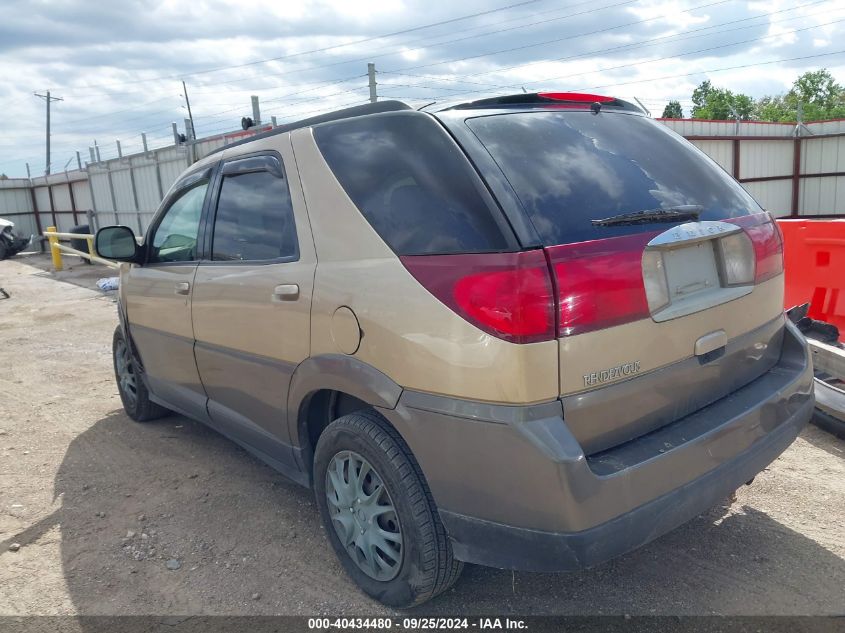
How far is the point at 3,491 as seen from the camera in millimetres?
4039

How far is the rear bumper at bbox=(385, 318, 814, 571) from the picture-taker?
79.0 inches

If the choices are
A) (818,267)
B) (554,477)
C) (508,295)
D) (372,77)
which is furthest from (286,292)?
(372,77)

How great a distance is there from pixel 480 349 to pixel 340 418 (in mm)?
838

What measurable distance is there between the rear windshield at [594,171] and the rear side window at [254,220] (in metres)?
1.03

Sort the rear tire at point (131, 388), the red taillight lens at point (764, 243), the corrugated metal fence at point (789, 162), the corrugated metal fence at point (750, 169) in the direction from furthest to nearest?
the corrugated metal fence at point (789, 162) < the corrugated metal fence at point (750, 169) < the rear tire at point (131, 388) < the red taillight lens at point (764, 243)

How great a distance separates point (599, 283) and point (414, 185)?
74cm

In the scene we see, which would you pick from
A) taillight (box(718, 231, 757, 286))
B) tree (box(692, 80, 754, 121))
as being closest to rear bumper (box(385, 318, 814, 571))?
taillight (box(718, 231, 757, 286))

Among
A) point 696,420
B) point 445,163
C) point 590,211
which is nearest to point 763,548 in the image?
point 696,420

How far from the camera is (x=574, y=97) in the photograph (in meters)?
2.70

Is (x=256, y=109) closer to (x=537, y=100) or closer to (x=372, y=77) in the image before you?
(x=372, y=77)

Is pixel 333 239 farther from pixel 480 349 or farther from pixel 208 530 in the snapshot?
pixel 208 530

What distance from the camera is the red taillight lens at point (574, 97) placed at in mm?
2629

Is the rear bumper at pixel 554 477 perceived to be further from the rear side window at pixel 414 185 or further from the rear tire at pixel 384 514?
the rear side window at pixel 414 185

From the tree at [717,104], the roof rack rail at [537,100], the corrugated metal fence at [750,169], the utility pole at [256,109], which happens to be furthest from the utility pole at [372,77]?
the tree at [717,104]
